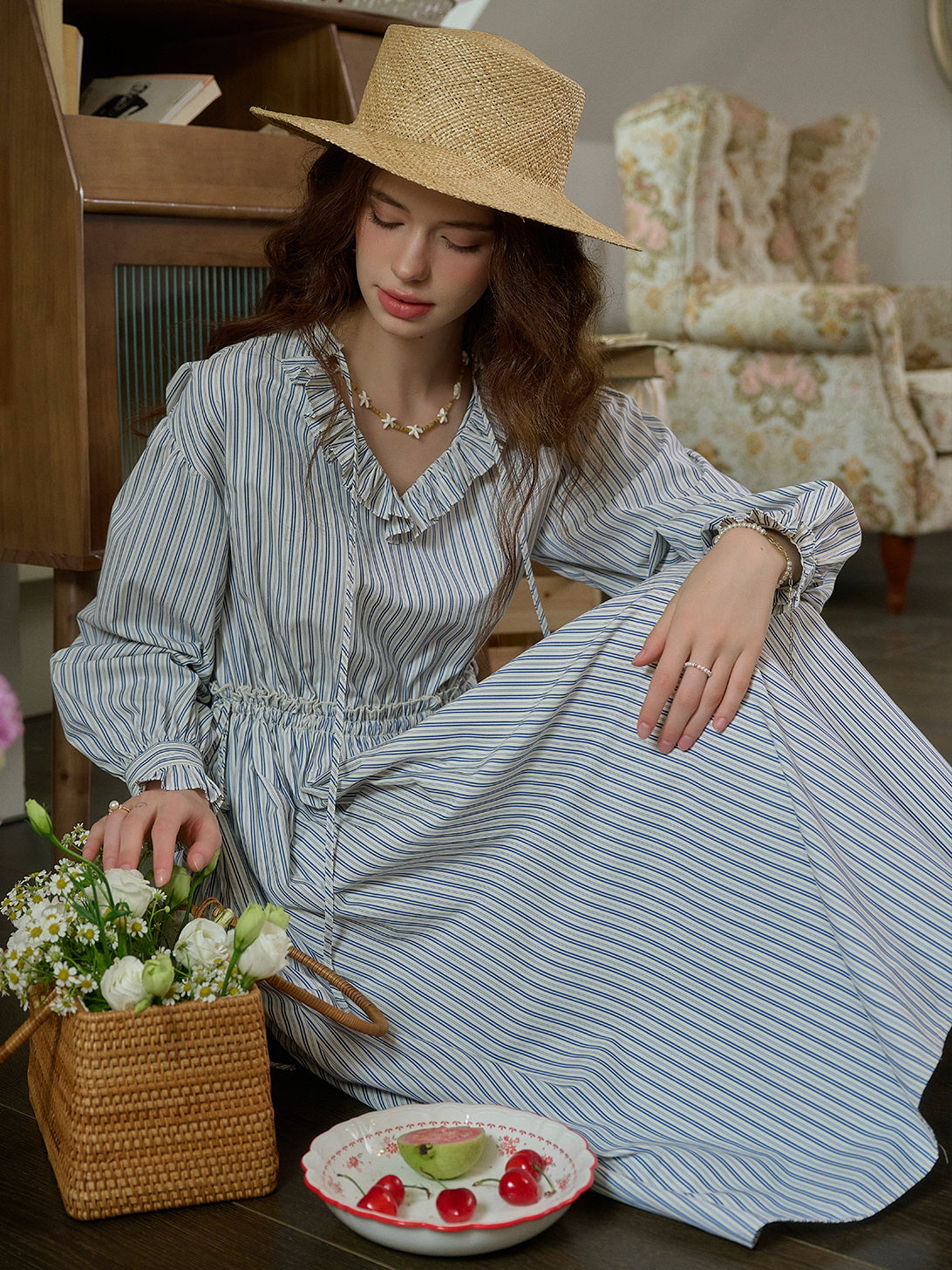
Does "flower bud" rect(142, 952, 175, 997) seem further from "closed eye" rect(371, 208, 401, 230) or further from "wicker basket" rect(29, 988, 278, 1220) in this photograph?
"closed eye" rect(371, 208, 401, 230)

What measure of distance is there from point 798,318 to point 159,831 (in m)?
2.82

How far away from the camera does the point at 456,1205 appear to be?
989 millimetres

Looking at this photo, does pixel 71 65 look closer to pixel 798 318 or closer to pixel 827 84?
pixel 798 318

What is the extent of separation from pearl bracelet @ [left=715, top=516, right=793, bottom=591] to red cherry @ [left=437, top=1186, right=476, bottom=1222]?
1.86 ft

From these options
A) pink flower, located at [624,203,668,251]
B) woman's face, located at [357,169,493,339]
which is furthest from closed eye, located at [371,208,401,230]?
pink flower, located at [624,203,668,251]

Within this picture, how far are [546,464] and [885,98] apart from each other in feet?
14.4

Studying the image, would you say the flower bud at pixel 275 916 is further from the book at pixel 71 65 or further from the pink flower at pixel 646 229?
the pink flower at pixel 646 229

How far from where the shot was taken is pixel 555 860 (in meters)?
1.16

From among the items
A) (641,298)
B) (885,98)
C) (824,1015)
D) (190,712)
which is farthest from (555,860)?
(885,98)

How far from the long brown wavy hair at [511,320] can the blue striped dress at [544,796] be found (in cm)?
3

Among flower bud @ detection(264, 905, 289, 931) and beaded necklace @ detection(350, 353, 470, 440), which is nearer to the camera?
flower bud @ detection(264, 905, 289, 931)

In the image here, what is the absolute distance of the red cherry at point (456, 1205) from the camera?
38.9 inches

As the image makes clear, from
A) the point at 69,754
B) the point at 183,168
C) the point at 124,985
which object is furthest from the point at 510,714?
the point at 183,168

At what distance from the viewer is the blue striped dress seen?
1.06 metres
